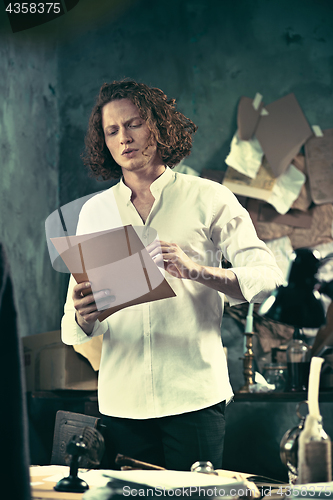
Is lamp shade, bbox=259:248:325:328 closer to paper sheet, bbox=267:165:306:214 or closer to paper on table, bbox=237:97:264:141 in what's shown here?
paper sheet, bbox=267:165:306:214

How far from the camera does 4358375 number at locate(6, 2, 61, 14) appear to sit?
204 centimetres

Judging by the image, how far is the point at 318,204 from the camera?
95.1 inches

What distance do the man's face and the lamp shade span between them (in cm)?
74

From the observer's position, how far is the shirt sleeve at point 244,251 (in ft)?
4.01

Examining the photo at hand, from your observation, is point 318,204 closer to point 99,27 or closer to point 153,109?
point 153,109

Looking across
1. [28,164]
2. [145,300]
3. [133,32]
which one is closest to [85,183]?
[28,164]

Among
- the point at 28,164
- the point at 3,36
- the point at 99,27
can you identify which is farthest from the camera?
the point at 99,27

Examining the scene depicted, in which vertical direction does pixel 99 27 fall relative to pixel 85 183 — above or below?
above

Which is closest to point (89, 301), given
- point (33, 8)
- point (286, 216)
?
point (286, 216)

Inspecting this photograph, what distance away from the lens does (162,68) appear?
2.59m

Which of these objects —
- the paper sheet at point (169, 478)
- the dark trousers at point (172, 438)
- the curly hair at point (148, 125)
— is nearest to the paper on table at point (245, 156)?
the curly hair at point (148, 125)

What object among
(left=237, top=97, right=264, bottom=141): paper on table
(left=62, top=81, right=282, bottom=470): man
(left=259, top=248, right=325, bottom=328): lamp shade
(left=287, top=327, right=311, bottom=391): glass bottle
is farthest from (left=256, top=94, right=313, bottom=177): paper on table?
(left=259, top=248, right=325, bottom=328): lamp shade

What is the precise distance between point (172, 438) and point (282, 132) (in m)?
1.77

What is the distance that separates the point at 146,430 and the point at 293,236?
150 cm
